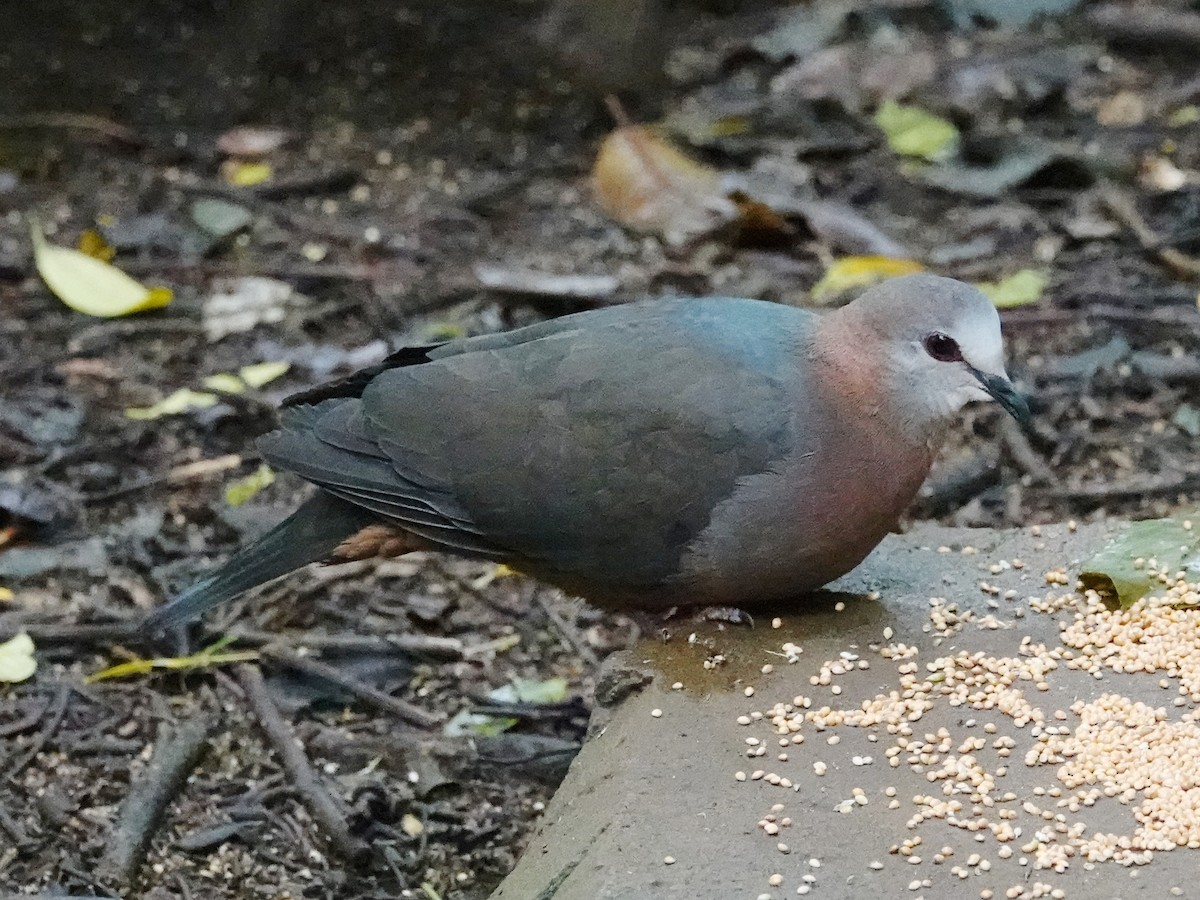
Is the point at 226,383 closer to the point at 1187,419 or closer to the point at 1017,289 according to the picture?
the point at 1017,289

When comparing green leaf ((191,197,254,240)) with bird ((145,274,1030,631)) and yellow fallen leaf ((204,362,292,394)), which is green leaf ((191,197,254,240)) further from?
bird ((145,274,1030,631))

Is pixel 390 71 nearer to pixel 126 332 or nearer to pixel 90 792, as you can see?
pixel 126 332

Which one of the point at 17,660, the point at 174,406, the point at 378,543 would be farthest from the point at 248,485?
the point at 378,543

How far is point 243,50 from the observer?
6652 mm

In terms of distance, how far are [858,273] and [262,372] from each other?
210cm

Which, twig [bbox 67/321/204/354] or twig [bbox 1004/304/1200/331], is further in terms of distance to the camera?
twig [bbox 67/321/204/354]

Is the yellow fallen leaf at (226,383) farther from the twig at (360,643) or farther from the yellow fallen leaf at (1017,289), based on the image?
the yellow fallen leaf at (1017,289)

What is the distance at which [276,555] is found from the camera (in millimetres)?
3561

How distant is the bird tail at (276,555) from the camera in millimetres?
3551

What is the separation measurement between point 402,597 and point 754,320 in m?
1.54

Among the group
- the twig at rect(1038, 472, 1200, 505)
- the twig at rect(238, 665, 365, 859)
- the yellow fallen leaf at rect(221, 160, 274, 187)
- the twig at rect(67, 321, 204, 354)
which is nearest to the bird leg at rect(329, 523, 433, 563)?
the twig at rect(238, 665, 365, 859)

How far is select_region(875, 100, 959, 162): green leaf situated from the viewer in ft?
21.4

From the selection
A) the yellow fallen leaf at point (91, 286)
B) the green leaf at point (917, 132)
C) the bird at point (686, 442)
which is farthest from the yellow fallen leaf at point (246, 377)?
the green leaf at point (917, 132)

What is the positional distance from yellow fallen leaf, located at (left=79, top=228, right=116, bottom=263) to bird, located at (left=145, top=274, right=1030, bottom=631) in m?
2.84
